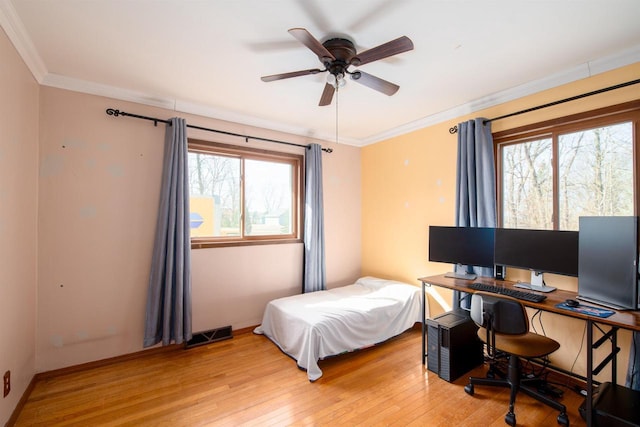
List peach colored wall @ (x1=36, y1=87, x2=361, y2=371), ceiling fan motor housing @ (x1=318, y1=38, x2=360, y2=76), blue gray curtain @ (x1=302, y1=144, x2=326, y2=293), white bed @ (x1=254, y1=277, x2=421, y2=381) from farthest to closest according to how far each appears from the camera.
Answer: blue gray curtain @ (x1=302, y1=144, x2=326, y2=293), white bed @ (x1=254, y1=277, x2=421, y2=381), peach colored wall @ (x1=36, y1=87, x2=361, y2=371), ceiling fan motor housing @ (x1=318, y1=38, x2=360, y2=76)

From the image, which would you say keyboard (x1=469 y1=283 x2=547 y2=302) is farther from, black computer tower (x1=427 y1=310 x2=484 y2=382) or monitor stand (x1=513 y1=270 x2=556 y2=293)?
black computer tower (x1=427 y1=310 x2=484 y2=382)

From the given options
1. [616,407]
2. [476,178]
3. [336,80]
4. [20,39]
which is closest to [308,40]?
[336,80]

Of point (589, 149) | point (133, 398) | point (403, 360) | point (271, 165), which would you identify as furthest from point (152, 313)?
point (589, 149)

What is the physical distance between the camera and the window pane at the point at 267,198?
3615mm

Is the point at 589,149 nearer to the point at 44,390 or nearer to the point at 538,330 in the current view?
the point at 538,330

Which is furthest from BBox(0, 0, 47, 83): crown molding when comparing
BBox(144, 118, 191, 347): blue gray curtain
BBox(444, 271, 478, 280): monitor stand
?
BBox(444, 271, 478, 280): monitor stand

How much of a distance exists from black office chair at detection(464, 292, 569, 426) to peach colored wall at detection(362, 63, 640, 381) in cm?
61

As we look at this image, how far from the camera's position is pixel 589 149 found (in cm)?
239

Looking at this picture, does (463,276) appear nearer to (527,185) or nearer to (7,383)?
(527,185)

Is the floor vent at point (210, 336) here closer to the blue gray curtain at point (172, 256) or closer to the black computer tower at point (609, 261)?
the blue gray curtain at point (172, 256)

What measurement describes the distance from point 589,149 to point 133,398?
165 inches

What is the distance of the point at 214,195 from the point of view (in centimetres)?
336

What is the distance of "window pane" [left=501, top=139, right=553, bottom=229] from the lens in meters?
2.64

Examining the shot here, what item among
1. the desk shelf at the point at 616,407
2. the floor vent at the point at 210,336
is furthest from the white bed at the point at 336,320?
the desk shelf at the point at 616,407
